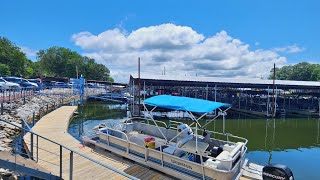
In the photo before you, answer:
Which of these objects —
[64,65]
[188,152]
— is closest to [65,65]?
[64,65]

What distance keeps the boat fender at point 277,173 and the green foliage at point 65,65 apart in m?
95.6

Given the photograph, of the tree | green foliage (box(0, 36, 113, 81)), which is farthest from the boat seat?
green foliage (box(0, 36, 113, 81))

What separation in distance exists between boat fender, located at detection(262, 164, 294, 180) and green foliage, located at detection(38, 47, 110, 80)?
9555 centimetres

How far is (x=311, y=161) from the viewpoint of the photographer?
15.4 m

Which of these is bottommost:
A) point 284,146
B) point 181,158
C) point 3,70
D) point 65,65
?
point 284,146

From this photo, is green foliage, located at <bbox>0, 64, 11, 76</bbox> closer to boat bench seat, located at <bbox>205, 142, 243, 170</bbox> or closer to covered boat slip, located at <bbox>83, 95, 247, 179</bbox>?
covered boat slip, located at <bbox>83, 95, 247, 179</bbox>

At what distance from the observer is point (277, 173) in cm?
757

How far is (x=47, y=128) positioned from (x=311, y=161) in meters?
17.8

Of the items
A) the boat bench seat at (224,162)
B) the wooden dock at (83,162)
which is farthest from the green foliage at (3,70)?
the boat bench seat at (224,162)

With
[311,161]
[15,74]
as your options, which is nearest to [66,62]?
[15,74]

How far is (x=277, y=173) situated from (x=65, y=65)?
101 meters

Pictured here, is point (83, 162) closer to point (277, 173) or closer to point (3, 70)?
point (277, 173)

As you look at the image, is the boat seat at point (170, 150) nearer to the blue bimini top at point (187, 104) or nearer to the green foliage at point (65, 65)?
the blue bimini top at point (187, 104)

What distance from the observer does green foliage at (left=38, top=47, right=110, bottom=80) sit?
9756cm
